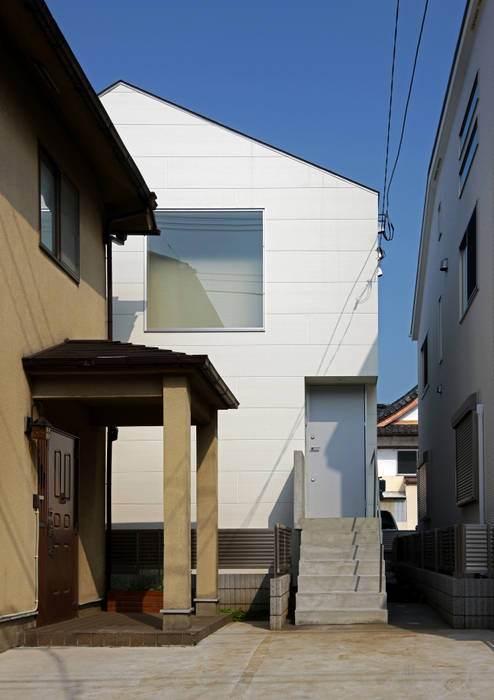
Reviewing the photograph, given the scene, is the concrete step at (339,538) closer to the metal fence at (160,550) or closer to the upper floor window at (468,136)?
the metal fence at (160,550)

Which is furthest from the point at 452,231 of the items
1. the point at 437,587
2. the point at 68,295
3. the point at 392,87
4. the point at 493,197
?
the point at 68,295

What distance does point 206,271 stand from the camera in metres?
13.9

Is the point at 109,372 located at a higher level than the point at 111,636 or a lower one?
higher

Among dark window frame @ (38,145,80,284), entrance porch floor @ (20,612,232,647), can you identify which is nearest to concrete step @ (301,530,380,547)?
entrance porch floor @ (20,612,232,647)

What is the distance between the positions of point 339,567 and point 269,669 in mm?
4622

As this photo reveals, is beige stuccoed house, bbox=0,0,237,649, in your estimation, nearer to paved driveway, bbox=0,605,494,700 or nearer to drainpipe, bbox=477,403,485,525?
paved driveway, bbox=0,605,494,700

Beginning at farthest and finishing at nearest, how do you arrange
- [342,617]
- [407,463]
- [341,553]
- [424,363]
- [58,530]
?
1. [407,463]
2. [424,363]
3. [341,553]
4. [342,617]
5. [58,530]

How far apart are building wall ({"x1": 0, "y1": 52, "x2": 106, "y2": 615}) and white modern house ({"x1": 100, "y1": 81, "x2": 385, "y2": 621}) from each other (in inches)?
147

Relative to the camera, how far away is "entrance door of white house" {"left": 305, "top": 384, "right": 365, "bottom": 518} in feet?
46.1

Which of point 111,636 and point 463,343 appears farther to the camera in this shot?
point 463,343

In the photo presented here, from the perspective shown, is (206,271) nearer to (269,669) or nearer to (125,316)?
(125,316)

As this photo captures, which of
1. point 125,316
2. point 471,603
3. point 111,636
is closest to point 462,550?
point 471,603

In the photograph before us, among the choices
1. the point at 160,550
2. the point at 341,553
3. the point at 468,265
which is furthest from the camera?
the point at 468,265

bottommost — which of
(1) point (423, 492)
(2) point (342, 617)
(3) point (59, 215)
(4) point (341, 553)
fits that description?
(2) point (342, 617)
